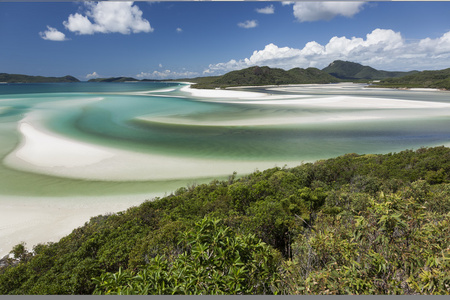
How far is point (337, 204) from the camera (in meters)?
8.88

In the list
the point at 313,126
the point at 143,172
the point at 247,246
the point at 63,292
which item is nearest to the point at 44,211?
the point at 143,172

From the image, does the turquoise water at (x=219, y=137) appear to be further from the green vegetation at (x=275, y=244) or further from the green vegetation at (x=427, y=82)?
the green vegetation at (x=427, y=82)

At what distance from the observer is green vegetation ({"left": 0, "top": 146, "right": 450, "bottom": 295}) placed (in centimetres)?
315

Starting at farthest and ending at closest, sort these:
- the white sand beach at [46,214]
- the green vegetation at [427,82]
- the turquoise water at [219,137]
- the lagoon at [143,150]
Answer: the green vegetation at [427,82] < the turquoise water at [219,137] < the lagoon at [143,150] < the white sand beach at [46,214]

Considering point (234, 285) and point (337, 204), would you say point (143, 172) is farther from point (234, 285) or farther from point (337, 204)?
point (234, 285)

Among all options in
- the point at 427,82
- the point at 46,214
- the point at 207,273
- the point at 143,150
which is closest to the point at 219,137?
the point at 143,150

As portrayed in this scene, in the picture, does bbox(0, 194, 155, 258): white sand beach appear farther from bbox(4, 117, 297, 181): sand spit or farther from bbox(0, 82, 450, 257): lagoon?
bbox(4, 117, 297, 181): sand spit

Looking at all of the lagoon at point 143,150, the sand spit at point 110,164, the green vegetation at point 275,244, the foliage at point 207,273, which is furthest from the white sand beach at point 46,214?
the foliage at point 207,273

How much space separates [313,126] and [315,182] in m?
21.8

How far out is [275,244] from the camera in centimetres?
746

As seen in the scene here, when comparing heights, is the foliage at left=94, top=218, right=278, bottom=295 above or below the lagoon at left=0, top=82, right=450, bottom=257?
above

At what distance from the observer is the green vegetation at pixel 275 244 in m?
3.15

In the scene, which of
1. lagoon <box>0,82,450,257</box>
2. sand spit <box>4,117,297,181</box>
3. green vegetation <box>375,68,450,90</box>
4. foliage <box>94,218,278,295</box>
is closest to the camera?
foliage <box>94,218,278,295</box>

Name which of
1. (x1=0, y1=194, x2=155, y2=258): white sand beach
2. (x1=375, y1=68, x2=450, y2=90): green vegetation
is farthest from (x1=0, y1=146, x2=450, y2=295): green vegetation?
(x1=375, y1=68, x2=450, y2=90): green vegetation
